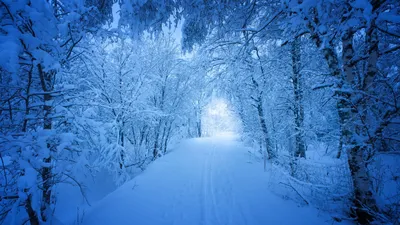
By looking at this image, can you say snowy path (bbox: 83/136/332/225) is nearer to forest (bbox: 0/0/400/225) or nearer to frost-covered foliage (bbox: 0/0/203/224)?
forest (bbox: 0/0/400/225)

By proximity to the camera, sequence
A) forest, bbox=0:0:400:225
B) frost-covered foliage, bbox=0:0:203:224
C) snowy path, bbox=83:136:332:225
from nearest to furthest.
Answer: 1. frost-covered foliage, bbox=0:0:203:224
2. forest, bbox=0:0:400:225
3. snowy path, bbox=83:136:332:225

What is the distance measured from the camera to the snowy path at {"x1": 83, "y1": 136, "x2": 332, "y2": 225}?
3721mm

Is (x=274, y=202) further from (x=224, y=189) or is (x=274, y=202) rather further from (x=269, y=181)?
(x=224, y=189)

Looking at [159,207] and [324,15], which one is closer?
[324,15]

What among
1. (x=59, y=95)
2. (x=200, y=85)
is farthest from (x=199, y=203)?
(x=200, y=85)

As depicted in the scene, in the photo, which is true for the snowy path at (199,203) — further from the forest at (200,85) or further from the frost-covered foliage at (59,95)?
the frost-covered foliage at (59,95)

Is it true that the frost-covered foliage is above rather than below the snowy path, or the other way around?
above

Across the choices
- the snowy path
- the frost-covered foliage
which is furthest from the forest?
the snowy path

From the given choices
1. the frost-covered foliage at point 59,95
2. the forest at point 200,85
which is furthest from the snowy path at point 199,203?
the frost-covered foliage at point 59,95

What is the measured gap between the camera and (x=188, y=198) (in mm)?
5027

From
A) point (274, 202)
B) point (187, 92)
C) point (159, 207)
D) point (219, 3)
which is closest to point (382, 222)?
point (274, 202)

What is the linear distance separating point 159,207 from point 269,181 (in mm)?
4148

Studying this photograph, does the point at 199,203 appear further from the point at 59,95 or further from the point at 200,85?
the point at 200,85

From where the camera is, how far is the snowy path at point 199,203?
146 inches
